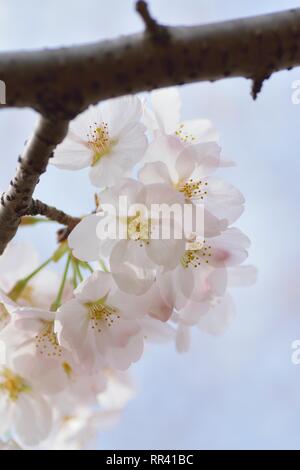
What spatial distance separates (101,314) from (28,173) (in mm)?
380

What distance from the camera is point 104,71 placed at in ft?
2.37

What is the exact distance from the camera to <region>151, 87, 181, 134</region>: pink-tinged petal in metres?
1.12

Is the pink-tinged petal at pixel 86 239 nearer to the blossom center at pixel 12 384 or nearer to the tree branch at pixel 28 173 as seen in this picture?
the tree branch at pixel 28 173

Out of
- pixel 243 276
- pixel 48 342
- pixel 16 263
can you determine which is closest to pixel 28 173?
pixel 48 342

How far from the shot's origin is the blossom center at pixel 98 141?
108 centimetres

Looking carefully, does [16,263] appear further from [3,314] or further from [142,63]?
[142,63]

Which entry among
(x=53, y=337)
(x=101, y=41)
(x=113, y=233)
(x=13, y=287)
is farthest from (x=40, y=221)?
(x=101, y=41)

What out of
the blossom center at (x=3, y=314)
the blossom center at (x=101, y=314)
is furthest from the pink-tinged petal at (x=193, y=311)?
the blossom center at (x=3, y=314)

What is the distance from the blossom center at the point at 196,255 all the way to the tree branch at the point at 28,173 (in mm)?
311

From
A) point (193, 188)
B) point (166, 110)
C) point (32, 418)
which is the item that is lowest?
point (32, 418)

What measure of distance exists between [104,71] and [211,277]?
0.59m

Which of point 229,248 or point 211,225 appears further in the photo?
point 229,248

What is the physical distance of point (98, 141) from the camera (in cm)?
109
